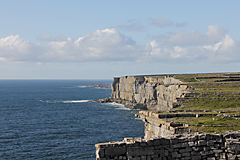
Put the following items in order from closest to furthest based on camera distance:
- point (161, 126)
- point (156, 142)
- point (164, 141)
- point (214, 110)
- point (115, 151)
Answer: point (115, 151) → point (156, 142) → point (164, 141) → point (161, 126) → point (214, 110)

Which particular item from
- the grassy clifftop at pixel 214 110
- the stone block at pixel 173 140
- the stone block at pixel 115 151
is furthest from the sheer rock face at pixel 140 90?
the stone block at pixel 115 151

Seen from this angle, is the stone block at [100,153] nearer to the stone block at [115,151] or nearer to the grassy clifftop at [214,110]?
the stone block at [115,151]

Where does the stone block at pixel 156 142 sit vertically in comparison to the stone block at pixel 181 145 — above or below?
above

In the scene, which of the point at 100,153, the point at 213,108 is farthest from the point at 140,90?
the point at 100,153

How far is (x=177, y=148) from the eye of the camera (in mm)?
15539

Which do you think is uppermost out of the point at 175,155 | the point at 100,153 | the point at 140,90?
the point at 100,153

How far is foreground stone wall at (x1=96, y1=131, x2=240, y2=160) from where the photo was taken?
46.9 ft

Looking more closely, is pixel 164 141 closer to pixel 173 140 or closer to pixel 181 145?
pixel 173 140

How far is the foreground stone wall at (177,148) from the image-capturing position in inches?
562

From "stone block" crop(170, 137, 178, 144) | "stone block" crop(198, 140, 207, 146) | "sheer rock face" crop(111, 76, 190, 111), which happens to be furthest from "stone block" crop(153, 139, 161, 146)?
"sheer rock face" crop(111, 76, 190, 111)

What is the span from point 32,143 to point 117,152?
2276 inches

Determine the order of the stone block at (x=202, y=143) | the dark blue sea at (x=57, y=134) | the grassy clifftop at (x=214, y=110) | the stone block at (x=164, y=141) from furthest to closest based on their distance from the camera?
the dark blue sea at (x=57, y=134) < the grassy clifftop at (x=214, y=110) < the stone block at (x=202, y=143) < the stone block at (x=164, y=141)

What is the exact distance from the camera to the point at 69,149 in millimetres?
61875

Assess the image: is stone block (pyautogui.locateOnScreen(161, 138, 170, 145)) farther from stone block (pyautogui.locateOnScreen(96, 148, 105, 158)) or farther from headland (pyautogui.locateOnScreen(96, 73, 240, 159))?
stone block (pyautogui.locateOnScreen(96, 148, 105, 158))
